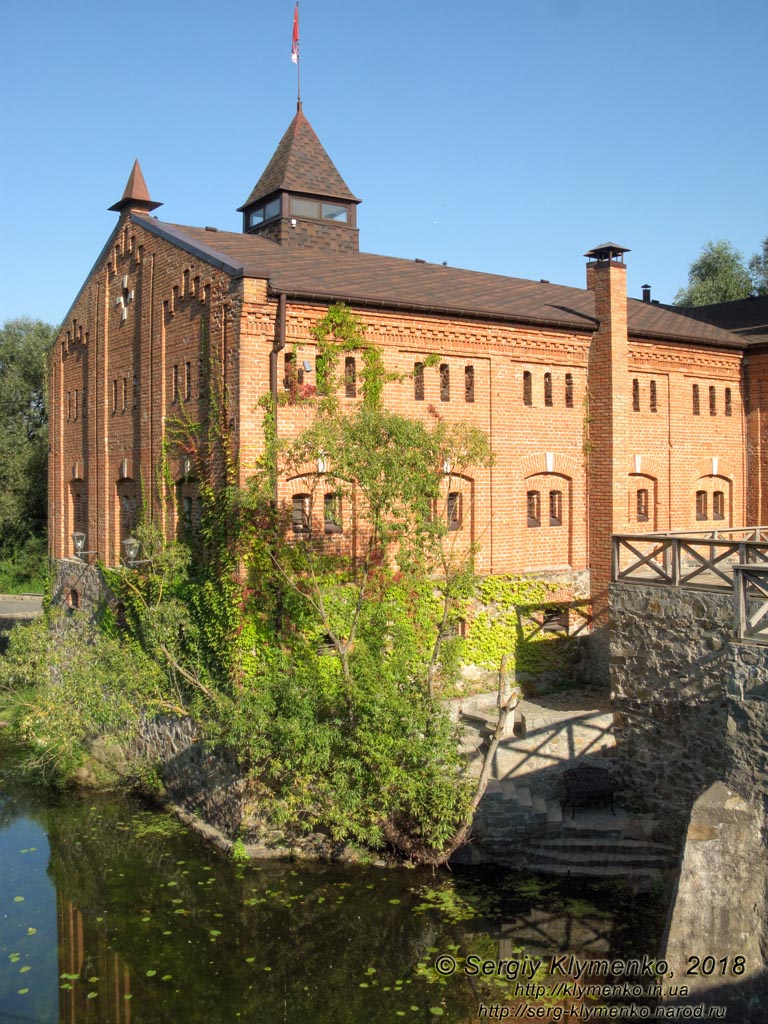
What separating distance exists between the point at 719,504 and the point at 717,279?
85.1 feet

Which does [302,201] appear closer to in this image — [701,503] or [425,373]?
[425,373]

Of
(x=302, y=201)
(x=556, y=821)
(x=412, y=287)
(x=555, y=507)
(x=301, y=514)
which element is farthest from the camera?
(x=302, y=201)

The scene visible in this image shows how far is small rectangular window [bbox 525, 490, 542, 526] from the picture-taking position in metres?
20.8

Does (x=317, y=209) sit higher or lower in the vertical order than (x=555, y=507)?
higher

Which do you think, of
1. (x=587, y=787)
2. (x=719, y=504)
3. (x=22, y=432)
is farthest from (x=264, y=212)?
(x=22, y=432)

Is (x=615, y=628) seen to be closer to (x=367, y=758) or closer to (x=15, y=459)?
(x=367, y=758)

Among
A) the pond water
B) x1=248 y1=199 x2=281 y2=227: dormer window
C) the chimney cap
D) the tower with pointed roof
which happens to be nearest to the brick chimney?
the chimney cap

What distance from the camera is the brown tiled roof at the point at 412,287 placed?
57.7 feet

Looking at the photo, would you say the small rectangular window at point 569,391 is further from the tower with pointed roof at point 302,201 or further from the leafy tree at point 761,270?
the leafy tree at point 761,270

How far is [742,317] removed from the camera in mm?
26047

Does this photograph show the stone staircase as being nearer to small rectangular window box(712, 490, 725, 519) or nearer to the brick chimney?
the brick chimney

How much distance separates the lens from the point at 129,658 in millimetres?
16906

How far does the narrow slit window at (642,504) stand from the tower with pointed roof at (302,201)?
9.88 metres

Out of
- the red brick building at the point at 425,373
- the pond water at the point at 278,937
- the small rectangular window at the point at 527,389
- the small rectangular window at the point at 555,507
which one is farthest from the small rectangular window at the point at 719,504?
the pond water at the point at 278,937
